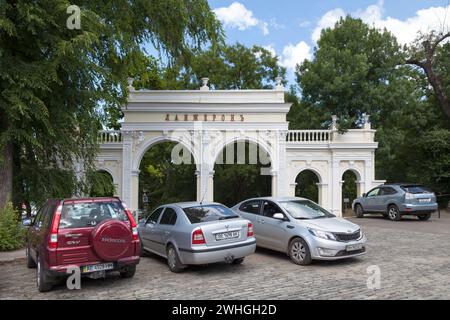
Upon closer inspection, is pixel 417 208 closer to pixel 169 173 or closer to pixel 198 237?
pixel 198 237

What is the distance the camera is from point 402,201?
672 inches

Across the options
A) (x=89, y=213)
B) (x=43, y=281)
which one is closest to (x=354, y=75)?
(x=89, y=213)

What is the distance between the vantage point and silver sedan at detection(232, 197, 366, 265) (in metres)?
8.57

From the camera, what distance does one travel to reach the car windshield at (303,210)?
9.61m

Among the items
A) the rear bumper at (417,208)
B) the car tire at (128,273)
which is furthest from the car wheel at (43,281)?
the rear bumper at (417,208)

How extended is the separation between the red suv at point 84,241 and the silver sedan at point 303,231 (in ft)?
12.3

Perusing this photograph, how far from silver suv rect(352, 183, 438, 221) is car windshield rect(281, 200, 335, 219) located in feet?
28.2

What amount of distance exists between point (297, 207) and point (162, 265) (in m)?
3.63

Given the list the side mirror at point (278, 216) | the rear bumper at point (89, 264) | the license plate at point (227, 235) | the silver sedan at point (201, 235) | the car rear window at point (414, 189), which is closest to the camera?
the rear bumper at point (89, 264)

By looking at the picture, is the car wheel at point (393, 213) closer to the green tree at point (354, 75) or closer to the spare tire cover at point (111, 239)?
the green tree at point (354, 75)

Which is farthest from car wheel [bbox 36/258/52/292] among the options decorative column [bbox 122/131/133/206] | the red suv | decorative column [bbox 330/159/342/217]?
decorative column [bbox 330/159/342/217]

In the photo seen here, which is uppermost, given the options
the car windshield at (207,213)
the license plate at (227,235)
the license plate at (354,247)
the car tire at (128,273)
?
the car windshield at (207,213)
